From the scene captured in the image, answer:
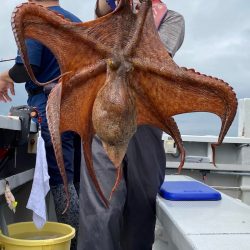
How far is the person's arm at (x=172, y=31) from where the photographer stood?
76.0 inches

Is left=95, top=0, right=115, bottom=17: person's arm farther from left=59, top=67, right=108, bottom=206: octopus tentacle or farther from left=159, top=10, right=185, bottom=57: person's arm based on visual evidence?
left=159, top=10, right=185, bottom=57: person's arm

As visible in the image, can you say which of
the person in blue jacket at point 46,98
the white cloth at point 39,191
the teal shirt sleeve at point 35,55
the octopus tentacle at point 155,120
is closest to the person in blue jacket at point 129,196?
the white cloth at point 39,191

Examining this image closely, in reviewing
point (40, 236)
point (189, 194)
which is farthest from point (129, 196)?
point (40, 236)

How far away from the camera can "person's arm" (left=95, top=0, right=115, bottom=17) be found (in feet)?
4.75

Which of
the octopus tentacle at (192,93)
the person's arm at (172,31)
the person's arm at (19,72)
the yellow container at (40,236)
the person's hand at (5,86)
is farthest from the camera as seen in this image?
the person's hand at (5,86)

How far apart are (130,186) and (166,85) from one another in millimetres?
1375

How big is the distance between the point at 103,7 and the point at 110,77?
357 mm

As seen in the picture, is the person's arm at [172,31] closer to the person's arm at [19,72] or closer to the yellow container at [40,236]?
the person's arm at [19,72]

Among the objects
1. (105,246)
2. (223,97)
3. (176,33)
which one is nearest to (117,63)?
(223,97)

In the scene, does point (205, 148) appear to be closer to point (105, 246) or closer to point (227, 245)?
point (105, 246)

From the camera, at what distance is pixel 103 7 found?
58.0 inches

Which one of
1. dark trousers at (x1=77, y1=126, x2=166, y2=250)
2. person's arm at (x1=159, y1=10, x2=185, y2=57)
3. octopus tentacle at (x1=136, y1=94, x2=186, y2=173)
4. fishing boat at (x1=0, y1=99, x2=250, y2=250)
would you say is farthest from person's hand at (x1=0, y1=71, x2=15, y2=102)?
octopus tentacle at (x1=136, y1=94, x2=186, y2=173)

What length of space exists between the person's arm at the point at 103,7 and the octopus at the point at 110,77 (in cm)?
22

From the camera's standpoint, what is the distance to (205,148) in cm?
541
